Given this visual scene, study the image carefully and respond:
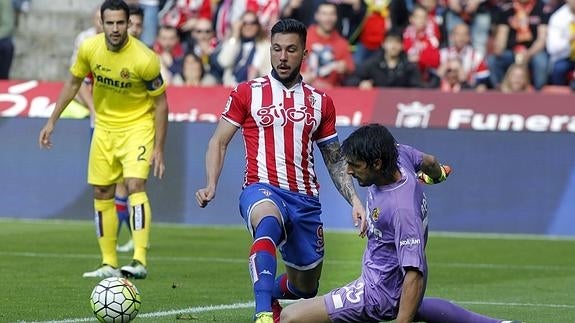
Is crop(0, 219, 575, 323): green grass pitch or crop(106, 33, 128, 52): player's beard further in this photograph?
crop(106, 33, 128, 52): player's beard

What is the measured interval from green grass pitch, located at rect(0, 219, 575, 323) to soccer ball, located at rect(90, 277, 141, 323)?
1.91 feet

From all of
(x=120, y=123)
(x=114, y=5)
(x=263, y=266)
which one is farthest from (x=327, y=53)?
(x=263, y=266)

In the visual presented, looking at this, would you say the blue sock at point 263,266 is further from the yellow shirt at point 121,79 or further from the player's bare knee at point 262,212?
the yellow shirt at point 121,79

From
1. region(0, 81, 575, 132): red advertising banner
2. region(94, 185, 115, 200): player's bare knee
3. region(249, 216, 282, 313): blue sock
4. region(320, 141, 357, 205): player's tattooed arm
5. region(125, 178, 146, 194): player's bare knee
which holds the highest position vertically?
region(320, 141, 357, 205): player's tattooed arm

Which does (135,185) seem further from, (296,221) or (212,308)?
(296,221)

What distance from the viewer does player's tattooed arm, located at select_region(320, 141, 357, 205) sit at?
9188mm

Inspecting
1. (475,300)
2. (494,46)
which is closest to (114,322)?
(475,300)

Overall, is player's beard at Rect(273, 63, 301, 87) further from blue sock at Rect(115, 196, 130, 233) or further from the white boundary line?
blue sock at Rect(115, 196, 130, 233)

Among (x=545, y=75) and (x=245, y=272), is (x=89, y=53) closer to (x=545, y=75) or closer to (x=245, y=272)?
(x=245, y=272)

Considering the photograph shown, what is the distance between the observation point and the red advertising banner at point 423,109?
18.2m

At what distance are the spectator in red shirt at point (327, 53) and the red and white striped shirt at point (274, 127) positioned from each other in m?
11.2

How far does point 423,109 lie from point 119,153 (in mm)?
6833

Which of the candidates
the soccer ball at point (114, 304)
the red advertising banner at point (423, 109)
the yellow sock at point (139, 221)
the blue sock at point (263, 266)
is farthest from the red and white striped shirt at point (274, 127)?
the red advertising banner at point (423, 109)

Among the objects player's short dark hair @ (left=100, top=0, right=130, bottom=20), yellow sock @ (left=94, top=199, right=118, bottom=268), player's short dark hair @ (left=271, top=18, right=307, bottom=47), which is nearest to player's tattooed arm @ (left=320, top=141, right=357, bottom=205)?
player's short dark hair @ (left=271, top=18, right=307, bottom=47)
